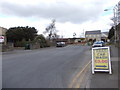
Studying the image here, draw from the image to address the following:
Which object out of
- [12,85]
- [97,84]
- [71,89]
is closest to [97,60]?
[97,84]

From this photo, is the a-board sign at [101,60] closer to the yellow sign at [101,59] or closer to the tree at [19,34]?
the yellow sign at [101,59]

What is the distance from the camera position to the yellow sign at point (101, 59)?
9.15 metres

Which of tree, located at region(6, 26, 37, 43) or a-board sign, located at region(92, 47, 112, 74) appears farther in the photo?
tree, located at region(6, 26, 37, 43)

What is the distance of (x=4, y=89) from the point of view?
20.5ft

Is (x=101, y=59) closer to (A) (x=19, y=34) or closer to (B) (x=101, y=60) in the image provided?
(B) (x=101, y=60)

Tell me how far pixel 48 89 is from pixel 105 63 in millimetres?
4092

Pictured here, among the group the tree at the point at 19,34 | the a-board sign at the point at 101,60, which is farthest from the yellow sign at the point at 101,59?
the tree at the point at 19,34

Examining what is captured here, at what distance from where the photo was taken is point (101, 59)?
30.6 feet

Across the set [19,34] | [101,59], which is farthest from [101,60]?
[19,34]

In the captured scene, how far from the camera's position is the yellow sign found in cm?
915

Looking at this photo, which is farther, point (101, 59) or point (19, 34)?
point (19, 34)

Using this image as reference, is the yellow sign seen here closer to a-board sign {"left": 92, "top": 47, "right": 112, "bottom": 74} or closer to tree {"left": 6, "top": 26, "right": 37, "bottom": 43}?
a-board sign {"left": 92, "top": 47, "right": 112, "bottom": 74}

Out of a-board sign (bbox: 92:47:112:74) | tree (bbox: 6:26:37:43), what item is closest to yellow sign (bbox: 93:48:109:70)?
a-board sign (bbox: 92:47:112:74)

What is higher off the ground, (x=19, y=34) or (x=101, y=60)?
(x=19, y=34)
